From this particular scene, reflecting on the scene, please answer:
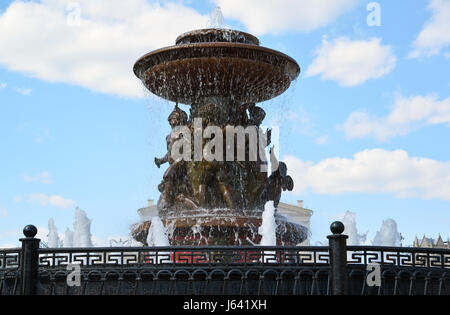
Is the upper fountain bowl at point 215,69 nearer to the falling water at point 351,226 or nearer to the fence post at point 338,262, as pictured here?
the falling water at point 351,226

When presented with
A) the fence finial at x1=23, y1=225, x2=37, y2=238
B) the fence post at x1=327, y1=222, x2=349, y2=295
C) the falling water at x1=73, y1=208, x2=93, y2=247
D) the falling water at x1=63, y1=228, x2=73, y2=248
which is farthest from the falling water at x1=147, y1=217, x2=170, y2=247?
the fence post at x1=327, y1=222, x2=349, y2=295

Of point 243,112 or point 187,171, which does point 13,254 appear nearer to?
point 187,171

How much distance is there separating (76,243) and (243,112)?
378cm

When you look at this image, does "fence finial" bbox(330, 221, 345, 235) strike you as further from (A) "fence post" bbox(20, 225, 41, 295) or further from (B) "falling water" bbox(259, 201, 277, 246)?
(B) "falling water" bbox(259, 201, 277, 246)

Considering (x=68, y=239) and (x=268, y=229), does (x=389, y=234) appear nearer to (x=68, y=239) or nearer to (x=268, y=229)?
(x=268, y=229)

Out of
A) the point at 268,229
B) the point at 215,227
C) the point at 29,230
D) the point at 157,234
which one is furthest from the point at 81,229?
the point at 29,230

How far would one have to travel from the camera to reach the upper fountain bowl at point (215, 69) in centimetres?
1076

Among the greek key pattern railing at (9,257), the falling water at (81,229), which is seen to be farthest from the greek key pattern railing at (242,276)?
the falling water at (81,229)

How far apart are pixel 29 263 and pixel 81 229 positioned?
4.51m

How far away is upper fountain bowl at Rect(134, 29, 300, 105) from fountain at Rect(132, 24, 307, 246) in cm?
2

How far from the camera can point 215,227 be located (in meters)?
10.5

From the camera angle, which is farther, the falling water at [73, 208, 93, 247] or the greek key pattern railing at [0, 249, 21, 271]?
the falling water at [73, 208, 93, 247]

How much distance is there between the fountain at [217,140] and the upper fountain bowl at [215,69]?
2cm

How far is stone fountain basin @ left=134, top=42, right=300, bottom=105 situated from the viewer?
10.8m
